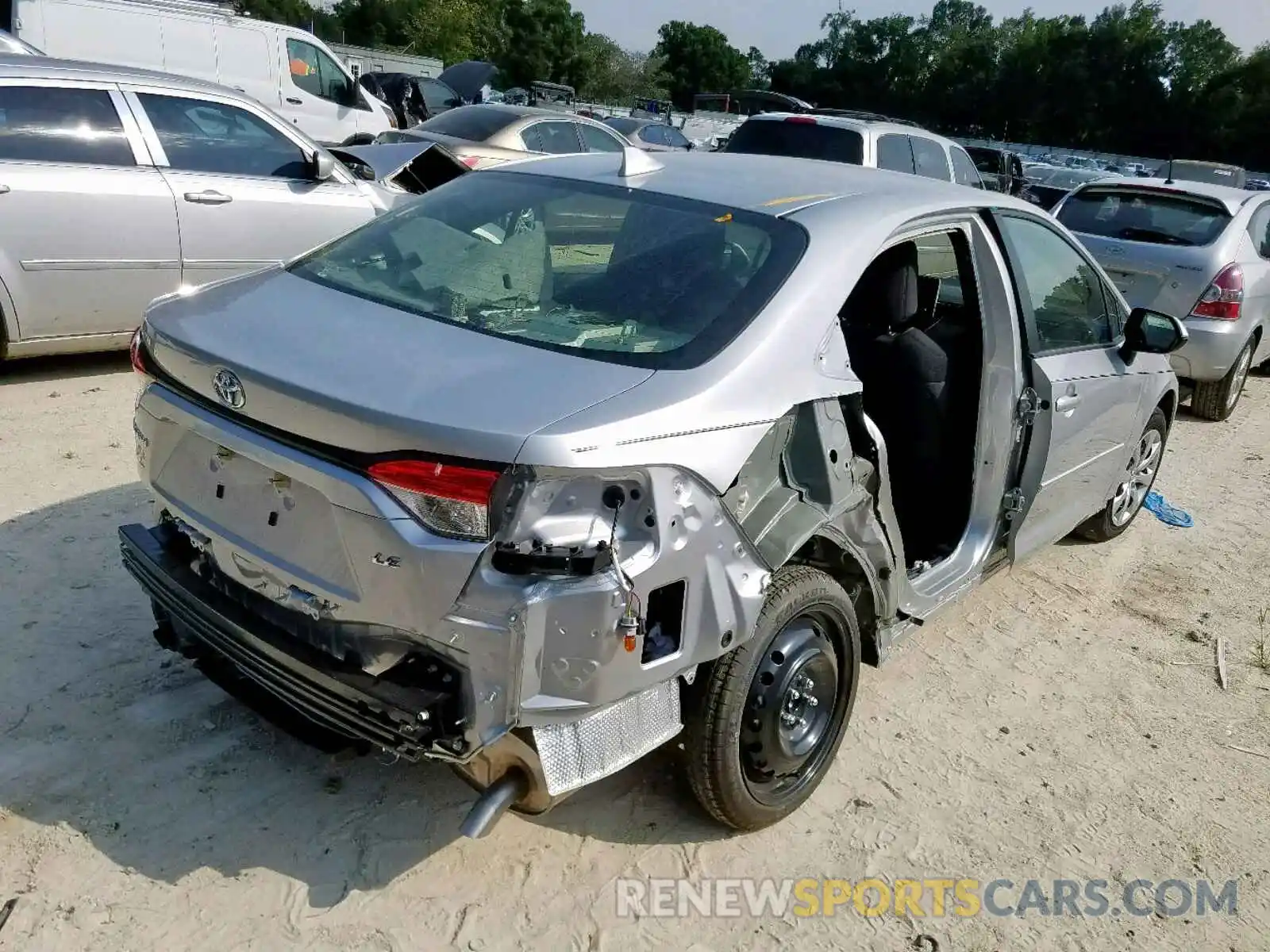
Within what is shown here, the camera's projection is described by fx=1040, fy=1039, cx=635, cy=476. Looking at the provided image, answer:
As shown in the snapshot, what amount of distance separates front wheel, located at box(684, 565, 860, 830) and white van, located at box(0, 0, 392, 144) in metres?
12.0

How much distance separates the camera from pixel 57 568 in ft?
12.4

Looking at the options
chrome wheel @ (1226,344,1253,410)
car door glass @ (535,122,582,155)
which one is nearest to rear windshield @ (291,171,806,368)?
chrome wheel @ (1226,344,1253,410)

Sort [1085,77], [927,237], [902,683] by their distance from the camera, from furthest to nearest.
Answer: [1085,77] < [902,683] < [927,237]

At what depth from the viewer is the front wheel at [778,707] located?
251 cm

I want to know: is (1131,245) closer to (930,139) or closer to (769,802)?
(930,139)

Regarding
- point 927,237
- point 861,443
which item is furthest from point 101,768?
point 927,237

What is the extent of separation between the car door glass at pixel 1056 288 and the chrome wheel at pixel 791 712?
1.52m

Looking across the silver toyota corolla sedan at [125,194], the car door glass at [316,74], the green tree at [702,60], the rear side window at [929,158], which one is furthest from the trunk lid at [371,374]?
the green tree at [702,60]

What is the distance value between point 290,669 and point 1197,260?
274 inches

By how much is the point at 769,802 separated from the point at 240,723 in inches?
60.7

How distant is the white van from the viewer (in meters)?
12.0

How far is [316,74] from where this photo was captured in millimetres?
14000

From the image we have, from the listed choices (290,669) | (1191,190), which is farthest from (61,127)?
(1191,190)

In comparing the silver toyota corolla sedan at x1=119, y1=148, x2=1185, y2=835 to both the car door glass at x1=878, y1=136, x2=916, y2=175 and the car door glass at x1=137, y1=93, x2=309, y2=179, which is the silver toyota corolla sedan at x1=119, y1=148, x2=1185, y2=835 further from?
the car door glass at x1=878, y1=136, x2=916, y2=175
